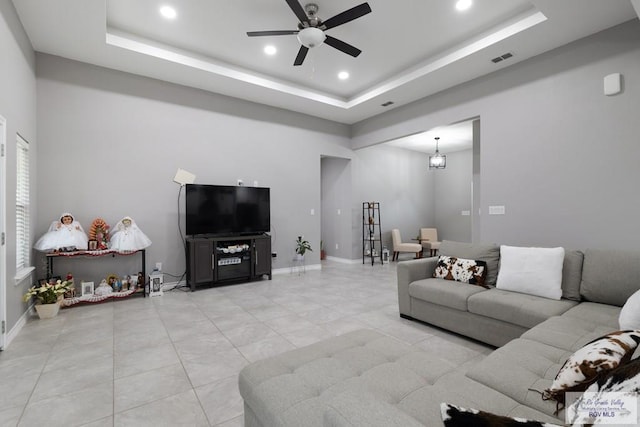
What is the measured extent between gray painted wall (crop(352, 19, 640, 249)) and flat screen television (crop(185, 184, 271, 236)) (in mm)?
3547

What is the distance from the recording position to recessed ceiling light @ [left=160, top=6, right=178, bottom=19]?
3395mm

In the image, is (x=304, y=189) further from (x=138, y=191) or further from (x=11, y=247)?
(x=11, y=247)

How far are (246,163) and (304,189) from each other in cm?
133

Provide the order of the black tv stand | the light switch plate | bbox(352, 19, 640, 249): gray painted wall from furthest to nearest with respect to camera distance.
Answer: the black tv stand
the light switch plate
bbox(352, 19, 640, 249): gray painted wall

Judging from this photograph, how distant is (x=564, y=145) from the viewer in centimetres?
378

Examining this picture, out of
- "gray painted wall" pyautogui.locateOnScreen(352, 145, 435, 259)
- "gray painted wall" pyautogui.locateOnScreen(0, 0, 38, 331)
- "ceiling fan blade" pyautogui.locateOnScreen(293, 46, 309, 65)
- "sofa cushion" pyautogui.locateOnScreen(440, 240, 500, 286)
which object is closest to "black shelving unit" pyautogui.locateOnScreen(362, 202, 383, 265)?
"gray painted wall" pyautogui.locateOnScreen(352, 145, 435, 259)

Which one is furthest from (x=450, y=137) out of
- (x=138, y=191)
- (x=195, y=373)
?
(x=195, y=373)

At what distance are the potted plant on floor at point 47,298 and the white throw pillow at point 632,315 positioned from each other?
498cm

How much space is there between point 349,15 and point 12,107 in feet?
11.0

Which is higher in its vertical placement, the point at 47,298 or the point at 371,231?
the point at 371,231

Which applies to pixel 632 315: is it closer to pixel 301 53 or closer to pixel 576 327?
pixel 576 327

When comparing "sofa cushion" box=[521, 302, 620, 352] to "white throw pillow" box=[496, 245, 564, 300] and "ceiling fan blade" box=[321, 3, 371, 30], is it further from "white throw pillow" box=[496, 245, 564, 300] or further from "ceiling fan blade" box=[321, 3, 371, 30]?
"ceiling fan blade" box=[321, 3, 371, 30]

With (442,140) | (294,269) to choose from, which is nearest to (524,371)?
(294,269)

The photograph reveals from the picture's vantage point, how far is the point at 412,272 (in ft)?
10.9
